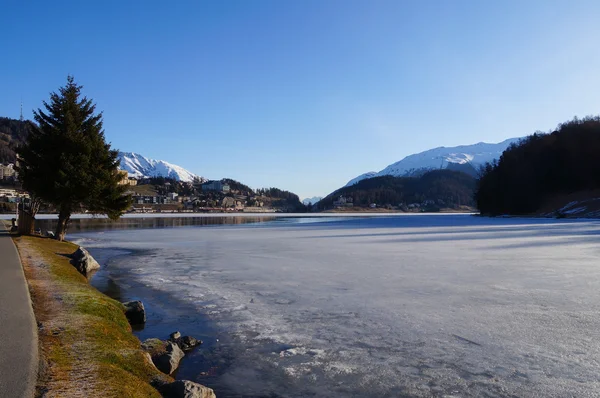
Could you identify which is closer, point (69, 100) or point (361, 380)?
point (361, 380)

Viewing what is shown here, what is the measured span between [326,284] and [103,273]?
30.8 feet

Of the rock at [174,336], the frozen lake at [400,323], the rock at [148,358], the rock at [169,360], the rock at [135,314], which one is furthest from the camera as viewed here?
the rock at [135,314]

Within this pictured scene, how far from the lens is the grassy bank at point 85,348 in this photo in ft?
17.0

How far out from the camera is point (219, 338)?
28.2ft

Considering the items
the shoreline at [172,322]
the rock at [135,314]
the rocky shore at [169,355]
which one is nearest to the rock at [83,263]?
the shoreline at [172,322]

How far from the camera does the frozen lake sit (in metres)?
6.24

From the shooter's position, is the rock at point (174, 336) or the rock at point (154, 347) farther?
the rock at point (174, 336)

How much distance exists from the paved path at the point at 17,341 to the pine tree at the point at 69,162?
16.1 m

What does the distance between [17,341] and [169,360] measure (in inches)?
87.7

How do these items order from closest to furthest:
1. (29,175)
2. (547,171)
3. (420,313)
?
(420,313)
(29,175)
(547,171)

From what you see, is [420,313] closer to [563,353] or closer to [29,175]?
[563,353]

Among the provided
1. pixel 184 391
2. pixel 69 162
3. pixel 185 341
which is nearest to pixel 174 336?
pixel 185 341

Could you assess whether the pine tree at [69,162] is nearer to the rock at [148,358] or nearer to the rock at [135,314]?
the rock at [135,314]

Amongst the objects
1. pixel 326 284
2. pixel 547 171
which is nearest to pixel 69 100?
pixel 326 284
